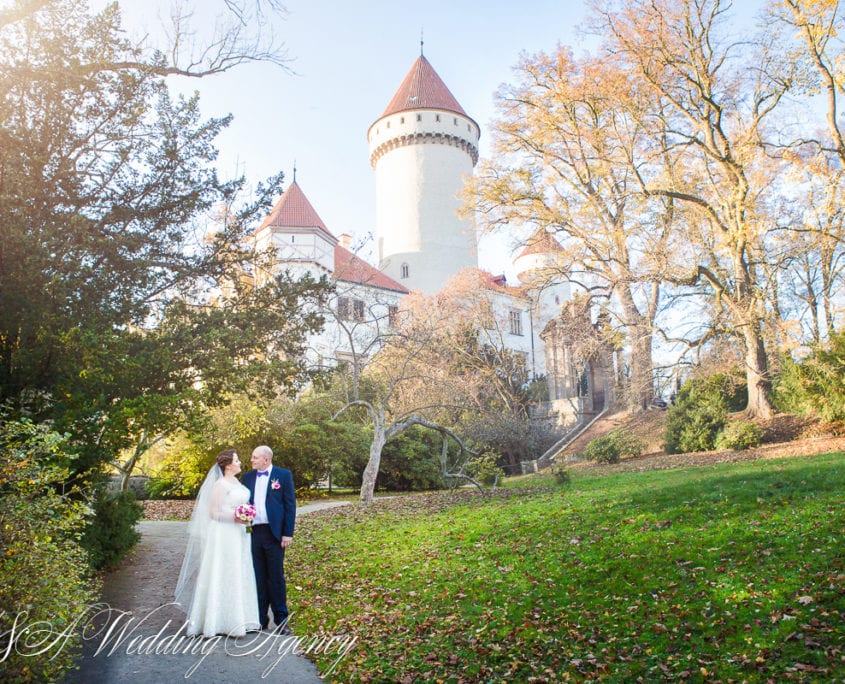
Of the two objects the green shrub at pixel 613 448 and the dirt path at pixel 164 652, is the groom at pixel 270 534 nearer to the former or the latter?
the dirt path at pixel 164 652

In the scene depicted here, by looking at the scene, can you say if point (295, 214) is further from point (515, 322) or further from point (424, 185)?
point (515, 322)

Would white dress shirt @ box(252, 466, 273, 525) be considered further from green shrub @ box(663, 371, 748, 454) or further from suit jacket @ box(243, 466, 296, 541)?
green shrub @ box(663, 371, 748, 454)

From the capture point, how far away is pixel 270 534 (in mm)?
6250

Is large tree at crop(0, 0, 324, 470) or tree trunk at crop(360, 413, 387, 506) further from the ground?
large tree at crop(0, 0, 324, 470)

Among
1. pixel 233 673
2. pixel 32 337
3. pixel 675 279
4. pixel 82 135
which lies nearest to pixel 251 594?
pixel 233 673

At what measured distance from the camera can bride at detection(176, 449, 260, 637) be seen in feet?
18.9

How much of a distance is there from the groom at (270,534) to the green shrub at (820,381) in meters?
15.1

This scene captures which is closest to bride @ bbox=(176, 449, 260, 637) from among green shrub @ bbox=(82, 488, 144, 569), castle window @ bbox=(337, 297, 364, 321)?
green shrub @ bbox=(82, 488, 144, 569)

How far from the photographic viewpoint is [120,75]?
958cm

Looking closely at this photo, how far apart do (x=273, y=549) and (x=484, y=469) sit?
12530 mm

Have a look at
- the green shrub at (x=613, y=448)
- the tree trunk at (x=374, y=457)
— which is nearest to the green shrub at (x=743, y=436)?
the green shrub at (x=613, y=448)

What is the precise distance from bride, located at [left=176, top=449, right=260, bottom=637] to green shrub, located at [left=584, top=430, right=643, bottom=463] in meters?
16.9

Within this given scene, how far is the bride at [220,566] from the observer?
5.76m

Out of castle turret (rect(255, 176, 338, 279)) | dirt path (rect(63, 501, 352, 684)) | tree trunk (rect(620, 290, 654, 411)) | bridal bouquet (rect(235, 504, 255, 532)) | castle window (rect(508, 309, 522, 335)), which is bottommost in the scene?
dirt path (rect(63, 501, 352, 684))
